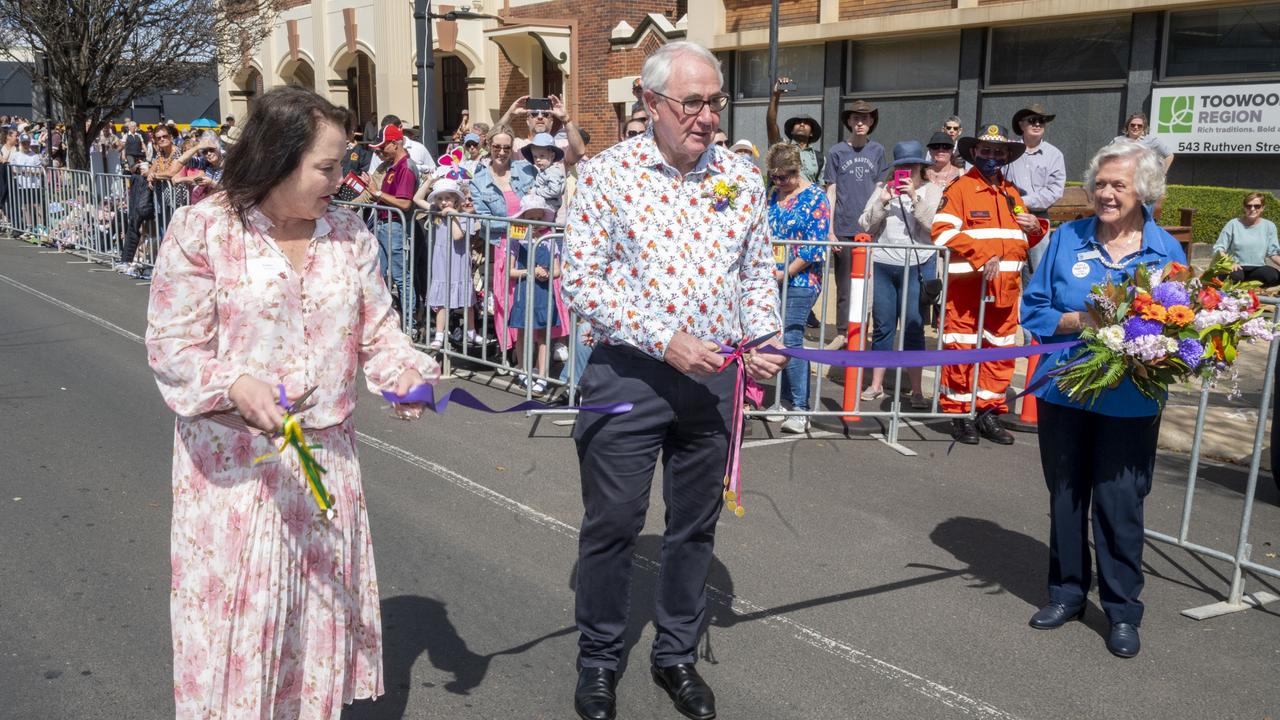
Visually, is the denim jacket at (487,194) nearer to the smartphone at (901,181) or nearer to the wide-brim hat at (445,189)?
the wide-brim hat at (445,189)

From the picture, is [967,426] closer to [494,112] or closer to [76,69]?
[76,69]

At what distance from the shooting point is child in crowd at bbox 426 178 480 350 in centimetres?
953

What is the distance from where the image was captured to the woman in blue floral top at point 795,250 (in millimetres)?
8094

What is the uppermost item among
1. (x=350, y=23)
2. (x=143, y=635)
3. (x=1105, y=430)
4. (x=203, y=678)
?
(x=350, y=23)

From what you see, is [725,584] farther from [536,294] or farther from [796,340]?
[536,294]

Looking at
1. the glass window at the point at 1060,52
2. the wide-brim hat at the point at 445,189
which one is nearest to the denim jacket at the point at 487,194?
the wide-brim hat at the point at 445,189

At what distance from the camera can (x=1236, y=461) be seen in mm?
7551

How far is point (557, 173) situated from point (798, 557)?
5.34 m

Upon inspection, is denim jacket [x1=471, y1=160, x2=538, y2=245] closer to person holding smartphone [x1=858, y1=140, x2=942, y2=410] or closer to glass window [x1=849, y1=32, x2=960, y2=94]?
person holding smartphone [x1=858, y1=140, x2=942, y2=410]

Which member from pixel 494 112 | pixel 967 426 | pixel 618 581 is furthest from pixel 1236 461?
pixel 494 112

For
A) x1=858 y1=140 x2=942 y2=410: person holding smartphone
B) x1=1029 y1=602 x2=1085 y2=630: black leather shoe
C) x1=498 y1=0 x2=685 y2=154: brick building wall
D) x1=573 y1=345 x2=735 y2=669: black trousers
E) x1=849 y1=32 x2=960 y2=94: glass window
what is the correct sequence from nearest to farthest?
x1=573 y1=345 x2=735 y2=669: black trousers → x1=1029 y1=602 x2=1085 y2=630: black leather shoe → x1=858 y1=140 x2=942 y2=410: person holding smartphone → x1=849 y1=32 x2=960 y2=94: glass window → x1=498 y1=0 x2=685 y2=154: brick building wall

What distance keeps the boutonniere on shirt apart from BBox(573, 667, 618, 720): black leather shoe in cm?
162

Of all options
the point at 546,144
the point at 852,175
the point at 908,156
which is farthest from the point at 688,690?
the point at 852,175

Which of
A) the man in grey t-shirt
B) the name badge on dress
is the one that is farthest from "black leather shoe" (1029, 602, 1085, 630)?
the man in grey t-shirt
